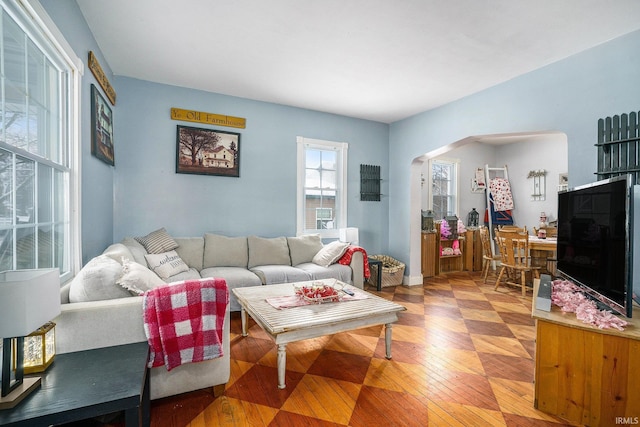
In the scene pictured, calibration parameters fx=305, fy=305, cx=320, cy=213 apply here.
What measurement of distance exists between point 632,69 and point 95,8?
4538 mm

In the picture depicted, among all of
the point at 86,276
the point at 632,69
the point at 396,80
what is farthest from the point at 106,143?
the point at 632,69

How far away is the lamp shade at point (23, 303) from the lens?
3.67ft

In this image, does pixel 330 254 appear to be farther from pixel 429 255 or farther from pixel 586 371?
pixel 586 371

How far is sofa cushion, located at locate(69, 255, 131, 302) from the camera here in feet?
5.96

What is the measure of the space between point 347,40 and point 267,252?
2726 mm

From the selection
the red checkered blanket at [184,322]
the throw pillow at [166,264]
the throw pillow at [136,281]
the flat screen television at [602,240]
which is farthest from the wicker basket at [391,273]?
the throw pillow at [136,281]

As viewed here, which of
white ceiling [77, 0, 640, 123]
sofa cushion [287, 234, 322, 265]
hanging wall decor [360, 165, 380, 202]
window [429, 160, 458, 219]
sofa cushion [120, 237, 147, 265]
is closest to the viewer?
white ceiling [77, 0, 640, 123]

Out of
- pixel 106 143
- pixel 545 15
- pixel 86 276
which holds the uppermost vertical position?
pixel 545 15

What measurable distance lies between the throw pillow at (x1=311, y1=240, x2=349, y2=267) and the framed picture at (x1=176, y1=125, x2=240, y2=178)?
5.52 feet

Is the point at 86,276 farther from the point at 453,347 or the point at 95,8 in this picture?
the point at 453,347

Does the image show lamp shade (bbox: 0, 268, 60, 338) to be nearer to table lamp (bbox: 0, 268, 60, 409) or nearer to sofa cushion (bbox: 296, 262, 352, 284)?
table lamp (bbox: 0, 268, 60, 409)

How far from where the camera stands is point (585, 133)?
2932 mm

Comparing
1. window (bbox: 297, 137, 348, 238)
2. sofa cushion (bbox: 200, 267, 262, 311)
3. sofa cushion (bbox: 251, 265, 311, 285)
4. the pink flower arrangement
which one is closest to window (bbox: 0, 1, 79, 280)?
sofa cushion (bbox: 200, 267, 262, 311)

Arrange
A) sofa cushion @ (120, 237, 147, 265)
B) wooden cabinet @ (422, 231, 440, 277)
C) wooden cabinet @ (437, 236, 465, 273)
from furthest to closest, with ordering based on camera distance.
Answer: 1. wooden cabinet @ (437, 236, 465, 273)
2. wooden cabinet @ (422, 231, 440, 277)
3. sofa cushion @ (120, 237, 147, 265)
